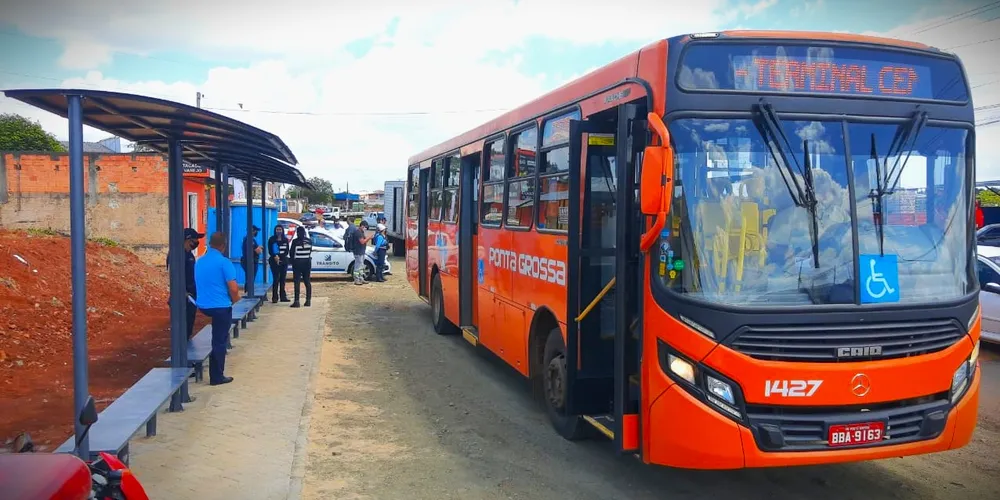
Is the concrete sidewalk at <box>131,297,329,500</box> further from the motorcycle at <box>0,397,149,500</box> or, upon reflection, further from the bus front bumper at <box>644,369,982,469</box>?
the bus front bumper at <box>644,369,982,469</box>

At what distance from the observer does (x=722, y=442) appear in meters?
4.86

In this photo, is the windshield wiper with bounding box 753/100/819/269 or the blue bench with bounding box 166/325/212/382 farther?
the blue bench with bounding box 166/325/212/382

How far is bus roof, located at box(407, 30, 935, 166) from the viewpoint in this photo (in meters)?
5.27

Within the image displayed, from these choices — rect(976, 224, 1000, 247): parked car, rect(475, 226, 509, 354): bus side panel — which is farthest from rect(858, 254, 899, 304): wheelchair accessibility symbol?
rect(976, 224, 1000, 247): parked car

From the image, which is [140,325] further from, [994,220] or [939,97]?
[994,220]

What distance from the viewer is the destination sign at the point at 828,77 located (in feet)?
16.9

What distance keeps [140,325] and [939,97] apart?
1240 cm

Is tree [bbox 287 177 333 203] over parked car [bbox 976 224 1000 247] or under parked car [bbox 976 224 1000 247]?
over

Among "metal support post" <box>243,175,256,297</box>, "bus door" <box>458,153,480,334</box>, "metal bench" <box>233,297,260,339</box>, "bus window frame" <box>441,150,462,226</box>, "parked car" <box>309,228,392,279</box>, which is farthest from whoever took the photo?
"parked car" <box>309,228,392,279</box>

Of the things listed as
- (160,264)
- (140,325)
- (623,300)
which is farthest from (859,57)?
(160,264)

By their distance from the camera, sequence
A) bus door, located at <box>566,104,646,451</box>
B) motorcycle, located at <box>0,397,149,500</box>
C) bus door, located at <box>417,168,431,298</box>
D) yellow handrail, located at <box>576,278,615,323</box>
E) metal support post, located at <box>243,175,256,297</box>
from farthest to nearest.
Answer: metal support post, located at <box>243,175,256,297</box> → bus door, located at <box>417,168,431,298</box> → yellow handrail, located at <box>576,278,615,323</box> → bus door, located at <box>566,104,646,451</box> → motorcycle, located at <box>0,397,149,500</box>

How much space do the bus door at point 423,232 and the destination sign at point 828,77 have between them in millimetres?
9171

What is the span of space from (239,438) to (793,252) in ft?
16.5

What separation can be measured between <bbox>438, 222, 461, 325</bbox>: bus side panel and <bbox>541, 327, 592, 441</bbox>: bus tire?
395cm
